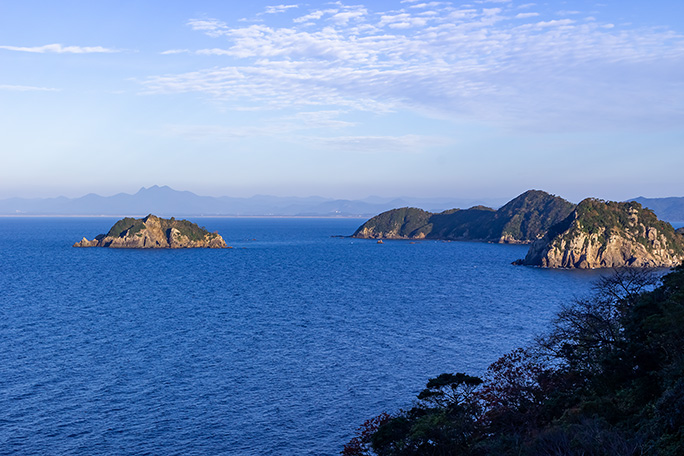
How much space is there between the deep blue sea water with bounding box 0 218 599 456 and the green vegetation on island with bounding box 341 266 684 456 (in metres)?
9.49

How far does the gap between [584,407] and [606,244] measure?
149m

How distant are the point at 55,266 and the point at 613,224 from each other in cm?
16072

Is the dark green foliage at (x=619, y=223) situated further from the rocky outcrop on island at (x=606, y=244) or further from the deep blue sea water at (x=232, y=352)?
the deep blue sea water at (x=232, y=352)

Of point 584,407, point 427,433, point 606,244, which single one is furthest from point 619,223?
point 427,433

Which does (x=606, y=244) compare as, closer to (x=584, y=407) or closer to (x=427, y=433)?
(x=584, y=407)

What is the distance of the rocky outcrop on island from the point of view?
532 ft

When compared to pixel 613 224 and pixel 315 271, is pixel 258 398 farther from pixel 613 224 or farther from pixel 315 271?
pixel 613 224

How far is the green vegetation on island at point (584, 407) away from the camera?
23703 millimetres

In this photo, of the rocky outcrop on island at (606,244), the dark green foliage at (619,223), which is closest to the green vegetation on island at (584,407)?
the rocky outcrop on island at (606,244)

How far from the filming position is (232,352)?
61125 millimetres

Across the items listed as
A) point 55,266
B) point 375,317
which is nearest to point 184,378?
point 375,317

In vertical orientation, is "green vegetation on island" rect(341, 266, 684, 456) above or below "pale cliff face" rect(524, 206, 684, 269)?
below

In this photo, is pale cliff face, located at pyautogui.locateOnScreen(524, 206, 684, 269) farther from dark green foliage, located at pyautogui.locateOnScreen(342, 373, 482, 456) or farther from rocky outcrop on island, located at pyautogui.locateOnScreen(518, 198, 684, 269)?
dark green foliage, located at pyautogui.locateOnScreen(342, 373, 482, 456)

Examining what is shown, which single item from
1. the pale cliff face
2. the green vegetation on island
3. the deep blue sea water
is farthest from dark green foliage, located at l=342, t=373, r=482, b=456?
the pale cliff face
